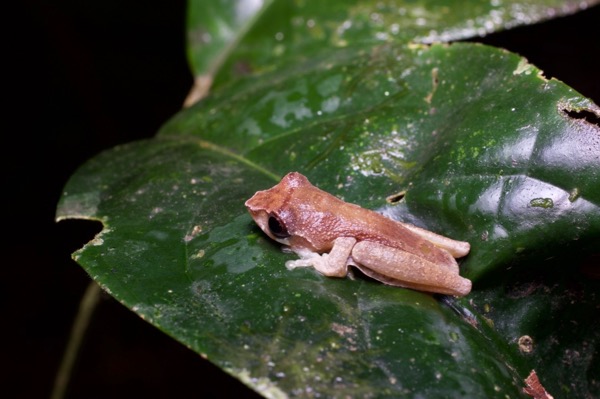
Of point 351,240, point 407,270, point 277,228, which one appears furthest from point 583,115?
point 277,228

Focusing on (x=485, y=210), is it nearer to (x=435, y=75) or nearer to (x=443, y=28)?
(x=435, y=75)

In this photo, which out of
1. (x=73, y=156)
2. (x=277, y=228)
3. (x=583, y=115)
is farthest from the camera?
(x=73, y=156)

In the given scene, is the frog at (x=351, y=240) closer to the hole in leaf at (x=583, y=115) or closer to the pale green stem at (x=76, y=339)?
the hole in leaf at (x=583, y=115)

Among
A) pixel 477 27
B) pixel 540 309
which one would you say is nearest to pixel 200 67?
pixel 477 27

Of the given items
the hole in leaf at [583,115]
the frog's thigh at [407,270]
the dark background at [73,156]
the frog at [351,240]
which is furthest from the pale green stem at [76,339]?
the hole in leaf at [583,115]

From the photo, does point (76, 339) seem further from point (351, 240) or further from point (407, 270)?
point (407, 270)
